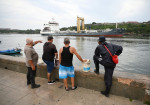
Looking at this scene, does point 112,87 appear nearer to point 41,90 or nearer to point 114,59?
point 114,59

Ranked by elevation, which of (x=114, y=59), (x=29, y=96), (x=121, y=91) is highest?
(x=114, y=59)

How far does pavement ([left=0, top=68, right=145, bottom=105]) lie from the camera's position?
7.94 ft

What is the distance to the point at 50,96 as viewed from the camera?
2.68 m

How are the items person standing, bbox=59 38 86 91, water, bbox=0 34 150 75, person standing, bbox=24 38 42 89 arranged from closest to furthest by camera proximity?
1. person standing, bbox=59 38 86 91
2. person standing, bbox=24 38 42 89
3. water, bbox=0 34 150 75

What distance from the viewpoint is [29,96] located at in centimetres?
270

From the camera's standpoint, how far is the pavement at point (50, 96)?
7.94 feet

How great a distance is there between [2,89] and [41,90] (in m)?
1.16

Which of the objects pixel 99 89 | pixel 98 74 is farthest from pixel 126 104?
pixel 98 74

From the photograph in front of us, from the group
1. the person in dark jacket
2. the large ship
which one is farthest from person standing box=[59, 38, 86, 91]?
the large ship

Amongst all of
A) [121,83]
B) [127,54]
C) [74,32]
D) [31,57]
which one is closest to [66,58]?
[31,57]

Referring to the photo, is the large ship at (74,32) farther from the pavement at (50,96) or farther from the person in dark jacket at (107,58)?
the pavement at (50,96)

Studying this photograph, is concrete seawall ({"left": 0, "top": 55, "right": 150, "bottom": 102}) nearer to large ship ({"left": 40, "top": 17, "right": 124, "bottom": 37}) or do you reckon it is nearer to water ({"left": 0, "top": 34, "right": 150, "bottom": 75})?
water ({"left": 0, "top": 34, "right": 150, "bottom": 75})

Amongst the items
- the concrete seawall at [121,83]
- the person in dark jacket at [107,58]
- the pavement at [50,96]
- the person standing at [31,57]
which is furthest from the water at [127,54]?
the person standing at [31,57]

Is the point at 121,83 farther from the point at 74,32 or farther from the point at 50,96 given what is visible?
the point at 74,32
